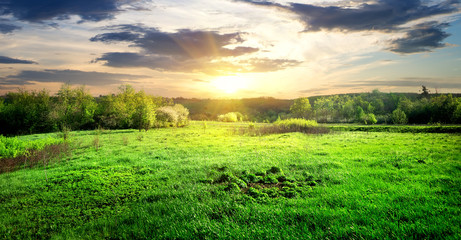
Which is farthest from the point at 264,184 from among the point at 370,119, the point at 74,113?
the point at 370,119

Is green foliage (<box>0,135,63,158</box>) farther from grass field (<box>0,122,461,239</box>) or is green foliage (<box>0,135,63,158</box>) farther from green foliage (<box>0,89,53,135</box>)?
green foliage (<box>0,89,53,135</box>)

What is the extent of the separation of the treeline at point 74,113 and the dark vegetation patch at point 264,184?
105ft

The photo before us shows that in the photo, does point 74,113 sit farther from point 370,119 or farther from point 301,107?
point 370,119

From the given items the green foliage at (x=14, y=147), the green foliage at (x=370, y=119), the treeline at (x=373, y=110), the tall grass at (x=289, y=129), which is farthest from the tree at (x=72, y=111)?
the green foliage at (x=370, y=119)

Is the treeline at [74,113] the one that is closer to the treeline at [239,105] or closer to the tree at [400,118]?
the tree at [400,118]

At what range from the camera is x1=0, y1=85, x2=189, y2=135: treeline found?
37406 mm

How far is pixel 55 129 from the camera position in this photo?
123 feet

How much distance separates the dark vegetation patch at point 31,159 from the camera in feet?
40.7

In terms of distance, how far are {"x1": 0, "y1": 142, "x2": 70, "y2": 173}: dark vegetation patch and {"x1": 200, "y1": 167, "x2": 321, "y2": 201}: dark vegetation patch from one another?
37.4ft

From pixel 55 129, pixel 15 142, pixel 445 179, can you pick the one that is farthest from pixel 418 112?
pixel 55 129

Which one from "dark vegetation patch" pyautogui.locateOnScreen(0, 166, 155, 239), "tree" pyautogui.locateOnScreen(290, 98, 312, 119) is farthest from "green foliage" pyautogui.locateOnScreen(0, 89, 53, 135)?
"tree" pyautogui.locateOnScreen(290, 98, 312, 119)

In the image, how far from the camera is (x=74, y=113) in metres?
40.3

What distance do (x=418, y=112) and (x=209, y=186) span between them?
64339 mm

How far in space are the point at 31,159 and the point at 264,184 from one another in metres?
14.6
